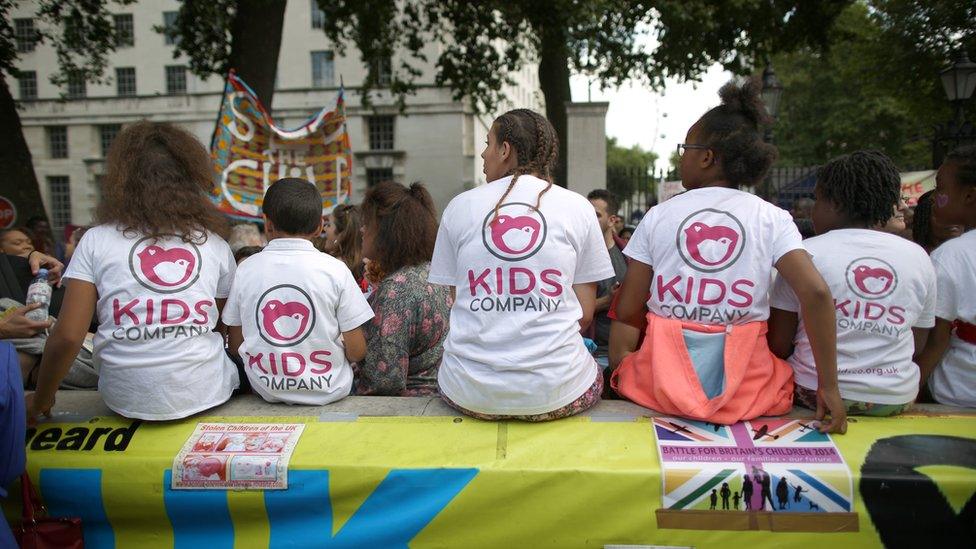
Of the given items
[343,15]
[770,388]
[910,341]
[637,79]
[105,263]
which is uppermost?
[343,15]

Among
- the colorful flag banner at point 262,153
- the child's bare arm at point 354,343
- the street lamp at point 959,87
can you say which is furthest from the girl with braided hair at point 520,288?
the street lamp at point 959,87

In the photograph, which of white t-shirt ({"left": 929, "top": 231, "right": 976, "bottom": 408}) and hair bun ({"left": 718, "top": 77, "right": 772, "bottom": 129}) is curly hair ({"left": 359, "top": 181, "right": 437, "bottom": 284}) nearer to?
hair bun ({"left": 718, "top": 77, "right": 772, "bottom": 129})

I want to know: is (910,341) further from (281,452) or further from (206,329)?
(206,329)

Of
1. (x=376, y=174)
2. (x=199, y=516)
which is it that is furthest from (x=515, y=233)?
(x=376, y=174)

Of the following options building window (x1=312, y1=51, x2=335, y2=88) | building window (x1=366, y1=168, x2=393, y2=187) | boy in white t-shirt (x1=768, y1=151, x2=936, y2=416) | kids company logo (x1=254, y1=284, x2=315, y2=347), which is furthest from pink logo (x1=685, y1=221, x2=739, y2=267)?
building window (x1=312, y1=51, x2=335, y2=88)

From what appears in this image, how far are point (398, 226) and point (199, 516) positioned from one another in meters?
1.64

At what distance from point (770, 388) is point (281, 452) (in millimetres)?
1987

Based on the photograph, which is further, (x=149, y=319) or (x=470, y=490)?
(x=149, y=319)

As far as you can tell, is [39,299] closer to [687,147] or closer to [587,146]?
[687,147]

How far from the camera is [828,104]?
113ft

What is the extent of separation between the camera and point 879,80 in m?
18.0

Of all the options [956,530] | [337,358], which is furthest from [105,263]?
[956,530]

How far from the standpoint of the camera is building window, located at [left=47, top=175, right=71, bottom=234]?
41062mm

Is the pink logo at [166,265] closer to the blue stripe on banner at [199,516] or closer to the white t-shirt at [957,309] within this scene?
the blue stripe on banner at [199,516]
